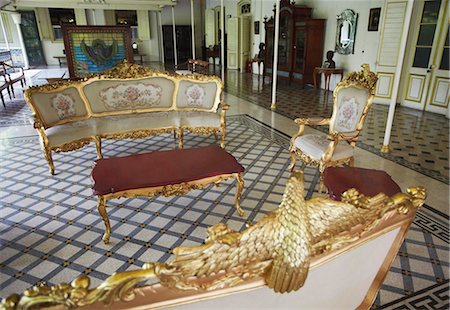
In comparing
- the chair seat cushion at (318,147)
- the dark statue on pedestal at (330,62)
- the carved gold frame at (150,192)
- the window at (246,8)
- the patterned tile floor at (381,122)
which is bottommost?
the patterned tile floor at (381,122)

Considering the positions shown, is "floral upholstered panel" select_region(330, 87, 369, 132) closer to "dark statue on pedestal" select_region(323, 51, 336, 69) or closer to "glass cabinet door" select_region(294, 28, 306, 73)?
"dark statue on pedestal" select_region(323, 51, 336, 69)

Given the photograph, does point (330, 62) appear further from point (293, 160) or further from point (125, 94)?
point (125, 94)

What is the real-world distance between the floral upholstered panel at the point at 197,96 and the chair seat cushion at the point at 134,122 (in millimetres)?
293

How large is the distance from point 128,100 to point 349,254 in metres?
4.10

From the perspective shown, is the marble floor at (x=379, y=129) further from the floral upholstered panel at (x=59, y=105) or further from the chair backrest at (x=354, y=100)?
the floral upholstered panel at (x=59, y=105)

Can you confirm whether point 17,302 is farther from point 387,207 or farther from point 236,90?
point 236,90

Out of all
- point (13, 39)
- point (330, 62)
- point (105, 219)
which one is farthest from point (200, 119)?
point (13, 39)

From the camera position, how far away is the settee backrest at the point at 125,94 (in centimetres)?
390

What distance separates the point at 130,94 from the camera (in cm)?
441

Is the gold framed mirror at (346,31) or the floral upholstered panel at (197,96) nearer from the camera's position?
the floral upholstered panel at (197,96)

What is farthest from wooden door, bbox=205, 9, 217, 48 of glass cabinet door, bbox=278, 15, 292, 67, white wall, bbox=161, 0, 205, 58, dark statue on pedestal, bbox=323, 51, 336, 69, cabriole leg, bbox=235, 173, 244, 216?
cabriole leg, bbox=235, 173, 244, 216

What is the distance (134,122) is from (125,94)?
0.53 m

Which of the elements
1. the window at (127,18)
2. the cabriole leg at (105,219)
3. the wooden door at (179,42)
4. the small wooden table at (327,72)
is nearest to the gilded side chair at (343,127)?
the cabriole leg at (105,219)

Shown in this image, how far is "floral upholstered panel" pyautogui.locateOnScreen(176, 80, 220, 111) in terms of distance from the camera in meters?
4.56
